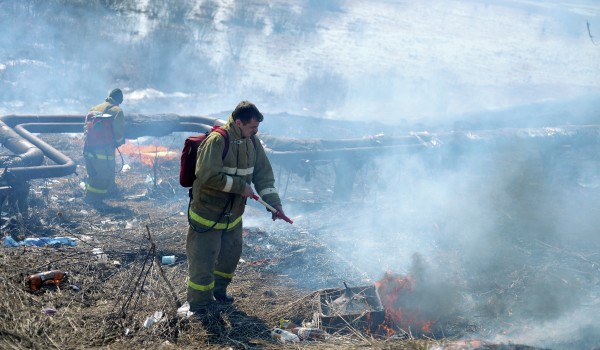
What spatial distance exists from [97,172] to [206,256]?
15.6 feet

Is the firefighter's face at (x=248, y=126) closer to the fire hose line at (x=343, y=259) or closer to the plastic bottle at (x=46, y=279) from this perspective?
the plastic bottle at (x=46, y=279)

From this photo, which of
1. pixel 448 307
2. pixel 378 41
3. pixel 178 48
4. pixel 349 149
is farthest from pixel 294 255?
pixel 378 41

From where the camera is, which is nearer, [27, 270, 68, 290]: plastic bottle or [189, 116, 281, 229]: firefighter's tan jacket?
[189, 116, 281, 229]: firefighter's tan jacket

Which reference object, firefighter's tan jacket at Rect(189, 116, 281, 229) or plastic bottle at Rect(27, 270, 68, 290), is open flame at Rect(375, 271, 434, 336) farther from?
plastic bottle at Rect(27, 270, 68, 290)

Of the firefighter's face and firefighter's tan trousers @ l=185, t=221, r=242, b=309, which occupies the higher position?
the firefighter's face

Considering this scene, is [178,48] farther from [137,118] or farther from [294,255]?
[294,255]

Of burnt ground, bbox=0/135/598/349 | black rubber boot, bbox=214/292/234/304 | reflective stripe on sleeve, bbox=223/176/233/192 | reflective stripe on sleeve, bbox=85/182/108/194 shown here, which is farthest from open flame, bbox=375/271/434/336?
reflective stripe on sleeve, bbox=85/182/108/194

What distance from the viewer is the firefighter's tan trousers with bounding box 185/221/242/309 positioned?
4527 mm

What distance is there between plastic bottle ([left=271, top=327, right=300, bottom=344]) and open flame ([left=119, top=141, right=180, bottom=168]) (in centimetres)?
638

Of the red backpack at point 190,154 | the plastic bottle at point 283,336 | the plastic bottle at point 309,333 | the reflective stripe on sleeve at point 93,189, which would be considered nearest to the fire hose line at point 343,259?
the plastic bottle at point 309,333

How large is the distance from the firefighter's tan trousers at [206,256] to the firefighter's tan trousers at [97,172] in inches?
178

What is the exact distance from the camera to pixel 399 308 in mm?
5477

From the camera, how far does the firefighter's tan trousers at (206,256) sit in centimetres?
453

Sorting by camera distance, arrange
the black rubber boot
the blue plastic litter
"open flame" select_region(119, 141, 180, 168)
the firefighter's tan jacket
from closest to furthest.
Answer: the firefighter's tan jacket → the black rubber boot → the blue plastic litter → "open flame" select_region(119, 141, 180, 168)
